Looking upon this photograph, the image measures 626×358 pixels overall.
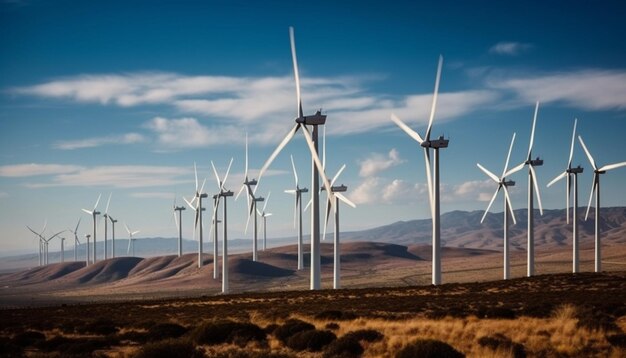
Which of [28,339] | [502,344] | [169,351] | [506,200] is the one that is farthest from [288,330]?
[506,200]

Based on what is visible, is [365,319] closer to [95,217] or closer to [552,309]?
[552,309]

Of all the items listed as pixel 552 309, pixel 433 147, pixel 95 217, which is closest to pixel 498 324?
pixel 552 309

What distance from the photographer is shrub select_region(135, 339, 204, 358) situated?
22.6 metres

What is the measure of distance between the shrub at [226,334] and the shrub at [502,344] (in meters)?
10.4

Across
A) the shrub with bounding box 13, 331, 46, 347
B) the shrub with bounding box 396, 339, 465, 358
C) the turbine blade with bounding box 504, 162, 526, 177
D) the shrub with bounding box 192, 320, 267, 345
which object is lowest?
the shrub with bounding box 13, 331, 46, 347

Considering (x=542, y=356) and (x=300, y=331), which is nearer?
(x=542, y=356)

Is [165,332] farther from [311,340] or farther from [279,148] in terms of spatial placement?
[279,148]

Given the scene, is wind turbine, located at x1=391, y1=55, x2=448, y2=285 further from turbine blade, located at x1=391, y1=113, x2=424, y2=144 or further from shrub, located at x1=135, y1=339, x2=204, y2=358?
shrub, located at x1=135, y1=339, x2=204, y2=358

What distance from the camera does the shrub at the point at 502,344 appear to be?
22.1 metres

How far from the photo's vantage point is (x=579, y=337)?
24.4m

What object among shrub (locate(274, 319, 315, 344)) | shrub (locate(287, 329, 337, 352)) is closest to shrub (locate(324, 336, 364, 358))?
shrub (locate(287, 329, 337, 352))

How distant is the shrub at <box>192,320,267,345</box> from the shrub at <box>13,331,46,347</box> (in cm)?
866

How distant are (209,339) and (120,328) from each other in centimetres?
1003

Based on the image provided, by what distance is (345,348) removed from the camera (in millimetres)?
24047
